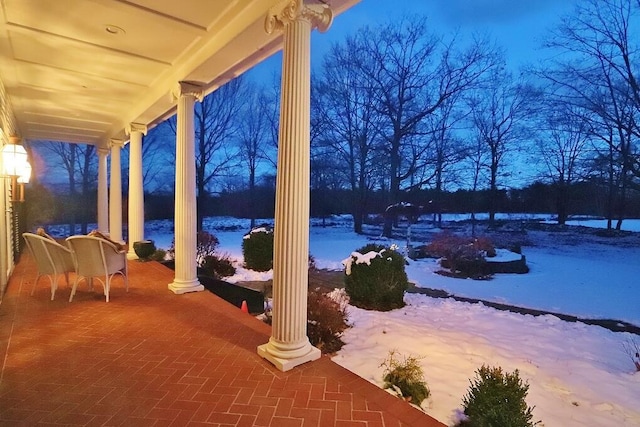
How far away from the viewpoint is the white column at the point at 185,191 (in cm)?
484

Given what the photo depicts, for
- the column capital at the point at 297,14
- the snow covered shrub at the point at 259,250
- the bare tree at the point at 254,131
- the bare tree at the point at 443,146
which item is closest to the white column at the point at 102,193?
the snow covered shrub at the point at 259,250

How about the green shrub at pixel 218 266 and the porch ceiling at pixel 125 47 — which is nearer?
the porch ceiling at pixel 125 47

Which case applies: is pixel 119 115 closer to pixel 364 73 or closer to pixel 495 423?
pixel 495 423

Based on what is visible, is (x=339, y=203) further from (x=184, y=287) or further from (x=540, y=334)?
(x=540, y=334)

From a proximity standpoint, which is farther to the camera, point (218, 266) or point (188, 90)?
point (218, 266)

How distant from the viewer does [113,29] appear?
361cm

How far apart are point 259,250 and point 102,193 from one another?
249 inches

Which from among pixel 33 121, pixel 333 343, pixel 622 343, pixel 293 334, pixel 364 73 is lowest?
pixel 622 343

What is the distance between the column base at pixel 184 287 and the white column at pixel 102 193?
736cm

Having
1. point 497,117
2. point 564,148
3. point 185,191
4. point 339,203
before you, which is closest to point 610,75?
point 564,148

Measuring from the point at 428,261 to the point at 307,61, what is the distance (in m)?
8.97

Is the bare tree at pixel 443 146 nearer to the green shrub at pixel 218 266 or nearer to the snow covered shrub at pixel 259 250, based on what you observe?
the snow covered shrub at pixel 259 250

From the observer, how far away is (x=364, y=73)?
1473 centimetres

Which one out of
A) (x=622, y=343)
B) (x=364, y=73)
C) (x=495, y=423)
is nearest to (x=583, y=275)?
(x=622, y=343)
